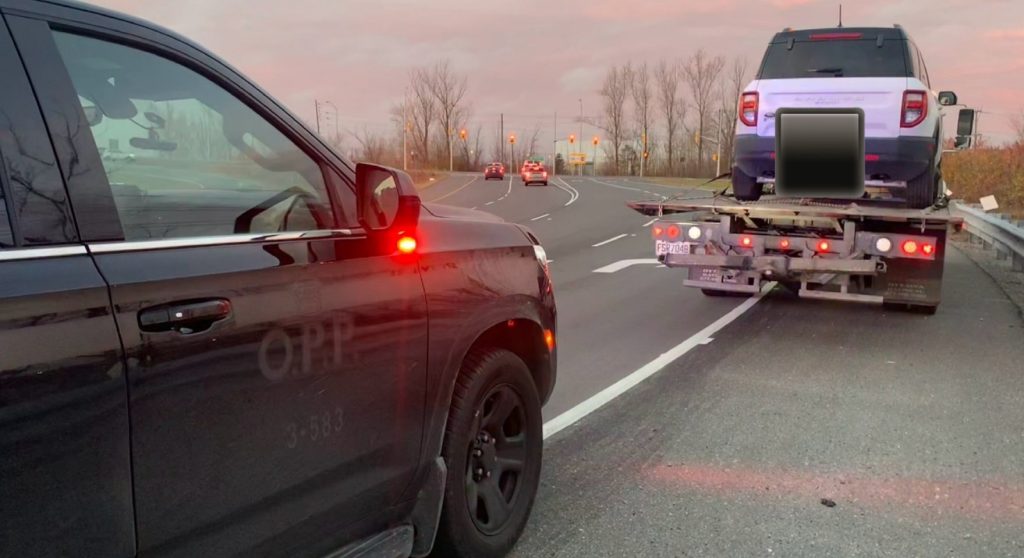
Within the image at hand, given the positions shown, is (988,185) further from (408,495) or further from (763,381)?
(408,495)

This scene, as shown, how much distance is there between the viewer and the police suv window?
79.8 inches

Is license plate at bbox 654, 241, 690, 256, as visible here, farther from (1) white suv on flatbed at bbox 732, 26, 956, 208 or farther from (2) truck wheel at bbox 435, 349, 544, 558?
(2) truck wheel at bbox 435, 349, 544, 558

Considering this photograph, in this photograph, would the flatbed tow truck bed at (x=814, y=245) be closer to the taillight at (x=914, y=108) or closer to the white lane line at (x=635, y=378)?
the white lane line at (x=635, y=378)

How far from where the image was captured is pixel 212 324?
1996mm

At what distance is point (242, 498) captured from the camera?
2102 mm

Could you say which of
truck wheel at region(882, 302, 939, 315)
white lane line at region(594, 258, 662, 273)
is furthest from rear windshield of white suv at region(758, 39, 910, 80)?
white lane line at region(594, 258, 662, 273)

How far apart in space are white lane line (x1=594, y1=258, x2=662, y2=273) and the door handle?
35.6 ft

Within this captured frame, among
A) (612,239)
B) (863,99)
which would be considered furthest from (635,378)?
(612,239)

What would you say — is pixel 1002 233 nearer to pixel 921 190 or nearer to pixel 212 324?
pixel 921 190

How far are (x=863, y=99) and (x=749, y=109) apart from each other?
1141 millimetres

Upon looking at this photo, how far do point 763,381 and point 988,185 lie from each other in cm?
2166

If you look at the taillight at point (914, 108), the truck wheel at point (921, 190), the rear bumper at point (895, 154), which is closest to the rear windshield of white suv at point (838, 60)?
the taillight at point (914, 108)

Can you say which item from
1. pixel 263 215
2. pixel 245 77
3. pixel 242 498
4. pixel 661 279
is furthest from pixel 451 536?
pixel 661 279

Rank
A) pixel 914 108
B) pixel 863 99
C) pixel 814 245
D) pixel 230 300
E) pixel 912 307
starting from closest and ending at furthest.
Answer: pixel 230 300
pixel 814 245
pixel 914 108
pixel 863 99
pixel 912 307
